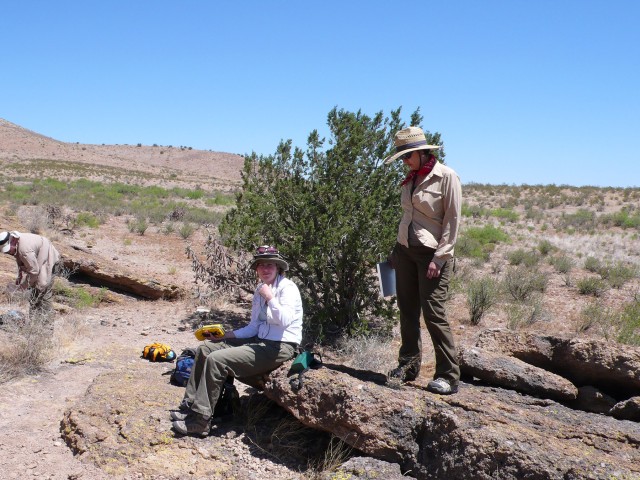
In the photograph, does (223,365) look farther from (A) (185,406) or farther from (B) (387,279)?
(B) (387,279)

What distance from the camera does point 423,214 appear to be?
4227 mm

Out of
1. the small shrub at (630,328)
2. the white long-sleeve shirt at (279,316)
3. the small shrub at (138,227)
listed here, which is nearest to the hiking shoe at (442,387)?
the white long-sleeve shirt at (279,316)

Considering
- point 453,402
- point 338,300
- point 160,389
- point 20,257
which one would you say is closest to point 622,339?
point 338,300

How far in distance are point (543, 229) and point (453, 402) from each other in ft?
66.2

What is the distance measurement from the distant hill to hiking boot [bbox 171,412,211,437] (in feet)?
191

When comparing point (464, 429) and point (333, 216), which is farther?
point (333, 216)

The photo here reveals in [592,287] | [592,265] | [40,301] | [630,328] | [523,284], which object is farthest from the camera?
[592,265]

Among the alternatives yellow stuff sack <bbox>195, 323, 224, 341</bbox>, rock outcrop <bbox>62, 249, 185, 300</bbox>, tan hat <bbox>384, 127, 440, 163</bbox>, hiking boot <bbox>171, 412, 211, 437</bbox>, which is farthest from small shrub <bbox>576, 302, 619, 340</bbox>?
rock outcrop <bbox>62, 249, 185, 300</bbox>

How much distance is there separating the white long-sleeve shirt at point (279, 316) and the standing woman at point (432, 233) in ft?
2.93

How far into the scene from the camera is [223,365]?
4289mm

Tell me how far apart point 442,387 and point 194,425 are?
74.6 inches

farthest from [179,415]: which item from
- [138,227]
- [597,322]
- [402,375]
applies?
[138,227]

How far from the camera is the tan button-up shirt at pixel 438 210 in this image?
13.3 ft

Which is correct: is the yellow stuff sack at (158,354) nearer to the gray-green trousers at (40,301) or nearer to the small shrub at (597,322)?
the gray-green trousers at (40,301)
